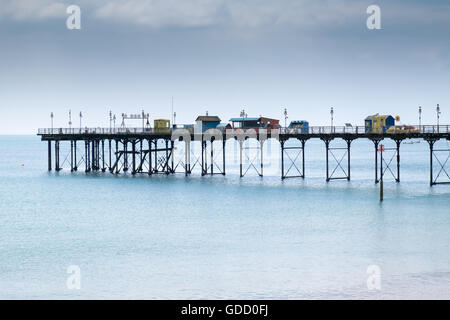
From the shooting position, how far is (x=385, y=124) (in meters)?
81.0

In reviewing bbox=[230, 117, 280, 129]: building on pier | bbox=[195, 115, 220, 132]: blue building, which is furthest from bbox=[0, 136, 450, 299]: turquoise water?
bbox=[195, 115, 220, 132]: blue building

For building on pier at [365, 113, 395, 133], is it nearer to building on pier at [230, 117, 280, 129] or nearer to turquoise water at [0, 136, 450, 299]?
turquoise water at [0, 136, 450, 299]

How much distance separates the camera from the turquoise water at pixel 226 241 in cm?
3272

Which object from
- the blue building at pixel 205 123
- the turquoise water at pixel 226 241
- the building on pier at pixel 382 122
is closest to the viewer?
the turquoise water at pixel 226 241

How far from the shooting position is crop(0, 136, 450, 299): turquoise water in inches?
1288

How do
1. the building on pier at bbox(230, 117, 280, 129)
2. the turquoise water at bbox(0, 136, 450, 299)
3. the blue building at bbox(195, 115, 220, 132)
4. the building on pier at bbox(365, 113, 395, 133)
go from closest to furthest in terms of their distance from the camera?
the turquoise water at bbox(0, 136, 450, 299) < the building on pier at bbox(365, 113, 395, 133) < the building on pier at bbox(230, 117, 280, 129) < the blue building at bbox(195, 115, 220, 132)

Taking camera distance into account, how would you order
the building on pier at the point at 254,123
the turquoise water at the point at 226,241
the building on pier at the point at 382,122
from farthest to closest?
1. the building on pier at the point at 254,123
2. the building on pier at the point at 382,122
3. the turquoise water at the point at 226,241

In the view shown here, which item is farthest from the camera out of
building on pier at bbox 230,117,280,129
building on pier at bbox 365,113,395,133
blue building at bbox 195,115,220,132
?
blue building at bbox 195,115,220,132

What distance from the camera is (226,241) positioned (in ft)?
143

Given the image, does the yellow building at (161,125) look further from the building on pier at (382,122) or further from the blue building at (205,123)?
the building on pier at (382,122)

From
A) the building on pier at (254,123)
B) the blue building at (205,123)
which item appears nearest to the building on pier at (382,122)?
the building on pier at (254,123)

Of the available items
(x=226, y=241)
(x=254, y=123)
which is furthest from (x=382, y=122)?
(x=226, y=241)

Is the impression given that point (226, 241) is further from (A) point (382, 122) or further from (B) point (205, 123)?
(B) point (205, 123)
